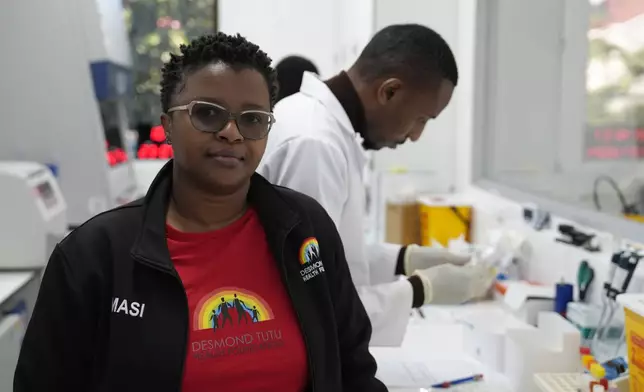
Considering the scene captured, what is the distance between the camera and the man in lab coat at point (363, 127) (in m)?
1.41

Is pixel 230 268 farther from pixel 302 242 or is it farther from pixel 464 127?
Result: pixel 464 127

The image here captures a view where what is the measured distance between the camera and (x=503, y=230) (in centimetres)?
229

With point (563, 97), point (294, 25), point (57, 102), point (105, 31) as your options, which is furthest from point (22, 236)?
point (294, 25)

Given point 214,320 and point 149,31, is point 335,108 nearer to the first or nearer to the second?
point 214,320

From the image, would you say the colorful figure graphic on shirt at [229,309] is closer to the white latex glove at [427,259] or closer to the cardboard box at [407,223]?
the white latex glove at [427,259]

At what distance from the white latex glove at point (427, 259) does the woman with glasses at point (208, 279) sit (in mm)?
712

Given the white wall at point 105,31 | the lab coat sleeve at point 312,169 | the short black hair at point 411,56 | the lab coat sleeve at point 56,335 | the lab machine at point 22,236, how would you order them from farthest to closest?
the white wall at point 105,31 → the lab machine at point 22,236 → the short black hair at point 411,56 → the lab coat sleeve at point 312,169 → the lab coat sleeve at point 56,335

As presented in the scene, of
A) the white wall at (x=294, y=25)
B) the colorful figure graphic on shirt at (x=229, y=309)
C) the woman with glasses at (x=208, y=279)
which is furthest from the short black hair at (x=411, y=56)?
the white wall at (x=294, y=25)

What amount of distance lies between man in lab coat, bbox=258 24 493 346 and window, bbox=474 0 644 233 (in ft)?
4.01

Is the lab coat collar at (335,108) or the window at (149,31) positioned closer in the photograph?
the lab coat collar at (335,108)

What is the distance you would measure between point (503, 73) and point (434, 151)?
0.48 meters

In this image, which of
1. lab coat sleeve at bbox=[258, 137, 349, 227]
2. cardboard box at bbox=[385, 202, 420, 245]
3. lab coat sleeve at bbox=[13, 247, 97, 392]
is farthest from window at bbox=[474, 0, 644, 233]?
lab coat sleeve at bbox=[13, 247, 97, 392]

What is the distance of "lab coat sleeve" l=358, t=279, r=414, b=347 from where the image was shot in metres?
1.54

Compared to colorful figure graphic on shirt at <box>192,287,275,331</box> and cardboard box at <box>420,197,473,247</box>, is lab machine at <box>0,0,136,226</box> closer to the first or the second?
cardboard box at <box>420,197,473,247</box>
